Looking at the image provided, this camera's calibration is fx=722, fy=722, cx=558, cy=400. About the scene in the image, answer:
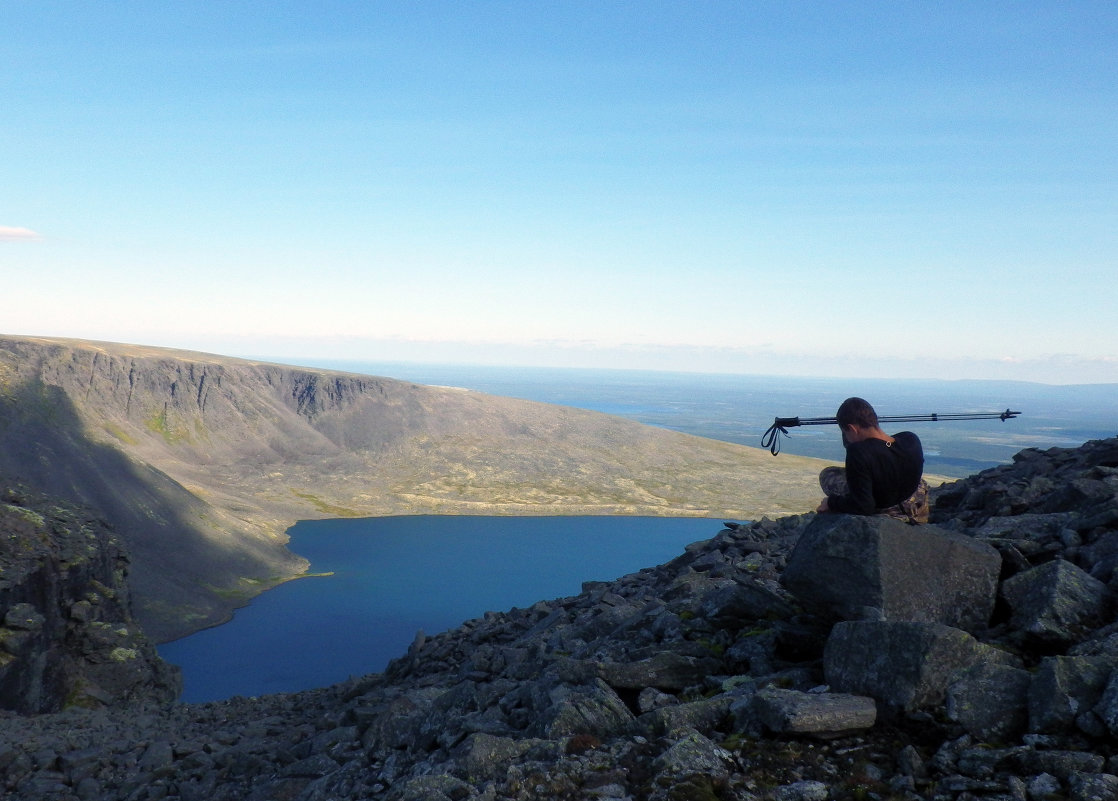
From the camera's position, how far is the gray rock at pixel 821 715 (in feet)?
27.0

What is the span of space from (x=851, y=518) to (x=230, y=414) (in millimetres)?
197732

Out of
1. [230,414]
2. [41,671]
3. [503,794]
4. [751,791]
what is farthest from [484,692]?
[230,414]

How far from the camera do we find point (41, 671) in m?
33.9

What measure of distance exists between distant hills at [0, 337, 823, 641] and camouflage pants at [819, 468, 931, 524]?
83.5 metres

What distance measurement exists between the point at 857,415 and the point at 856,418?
47mm

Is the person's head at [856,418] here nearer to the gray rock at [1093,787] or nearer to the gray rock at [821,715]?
the gray rock at [821,715]

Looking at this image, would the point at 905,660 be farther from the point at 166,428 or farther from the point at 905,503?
the point at 166,428

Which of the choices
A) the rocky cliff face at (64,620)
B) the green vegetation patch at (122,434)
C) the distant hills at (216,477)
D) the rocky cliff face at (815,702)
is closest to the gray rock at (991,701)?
the rocky cliff face at (815,702)

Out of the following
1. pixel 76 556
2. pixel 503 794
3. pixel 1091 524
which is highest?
pixel 1091 524

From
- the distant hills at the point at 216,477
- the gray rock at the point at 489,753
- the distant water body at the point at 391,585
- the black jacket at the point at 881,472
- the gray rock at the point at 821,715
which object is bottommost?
the distant water body at the point at 391,585

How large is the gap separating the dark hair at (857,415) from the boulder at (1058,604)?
305 cm

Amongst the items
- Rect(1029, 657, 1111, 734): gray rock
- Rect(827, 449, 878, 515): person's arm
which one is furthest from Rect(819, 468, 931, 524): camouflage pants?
Rect(1029, 657, 1111, 734): gray rock

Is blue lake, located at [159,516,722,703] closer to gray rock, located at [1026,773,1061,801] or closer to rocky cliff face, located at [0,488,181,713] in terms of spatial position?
rocky cliff face, located at [0,488,181,713]

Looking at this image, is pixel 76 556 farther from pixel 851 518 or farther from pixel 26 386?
pixel 26 386
